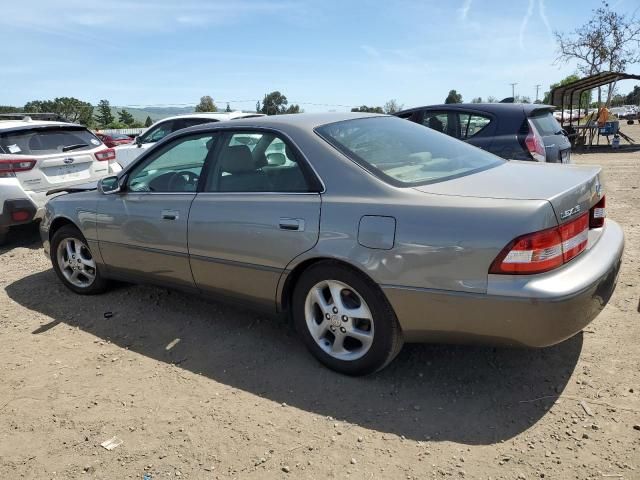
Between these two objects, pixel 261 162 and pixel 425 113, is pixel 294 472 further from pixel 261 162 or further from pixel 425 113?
pixel 425 113

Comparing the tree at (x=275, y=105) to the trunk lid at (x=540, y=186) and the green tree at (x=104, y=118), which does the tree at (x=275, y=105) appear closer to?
the trunk lid at (x=540, y=186)

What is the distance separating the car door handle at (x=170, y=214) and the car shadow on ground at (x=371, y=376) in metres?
0.86

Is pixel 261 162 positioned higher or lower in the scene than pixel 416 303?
higher

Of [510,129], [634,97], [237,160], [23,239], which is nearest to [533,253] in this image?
[237,160]

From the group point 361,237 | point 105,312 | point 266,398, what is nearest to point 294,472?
point 266,398

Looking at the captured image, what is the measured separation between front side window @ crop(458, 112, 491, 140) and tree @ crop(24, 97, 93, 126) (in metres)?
31.4

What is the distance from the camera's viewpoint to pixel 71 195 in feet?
15.4

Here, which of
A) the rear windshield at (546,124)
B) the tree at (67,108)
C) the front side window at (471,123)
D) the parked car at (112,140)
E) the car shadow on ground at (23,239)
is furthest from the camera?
the tree at (67,108)

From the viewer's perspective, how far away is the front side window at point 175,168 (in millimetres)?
3771

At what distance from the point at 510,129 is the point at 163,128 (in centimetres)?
632

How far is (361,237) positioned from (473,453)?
1183 mm

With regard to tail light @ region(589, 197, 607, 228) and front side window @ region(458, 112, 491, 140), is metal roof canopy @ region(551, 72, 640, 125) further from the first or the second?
tail light @ region(589, 197, 607, 228)

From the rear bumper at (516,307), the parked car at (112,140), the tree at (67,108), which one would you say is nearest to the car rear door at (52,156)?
the parked car at (112,140)

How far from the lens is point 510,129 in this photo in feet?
22.1
